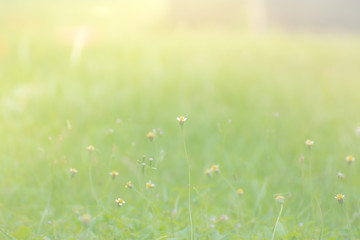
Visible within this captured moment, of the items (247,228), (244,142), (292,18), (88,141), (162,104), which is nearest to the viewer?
(247,228)

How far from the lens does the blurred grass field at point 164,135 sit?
189 centimetres

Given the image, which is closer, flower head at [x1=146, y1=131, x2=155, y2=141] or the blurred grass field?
flower head at [x1=146, y1=131, x2=155, y2=141]

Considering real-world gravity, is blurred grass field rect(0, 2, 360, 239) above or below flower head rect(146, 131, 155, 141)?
below

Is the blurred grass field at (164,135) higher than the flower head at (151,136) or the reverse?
the reverse

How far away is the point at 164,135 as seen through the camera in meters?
3.30

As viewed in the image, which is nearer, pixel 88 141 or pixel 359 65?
pixel 88 141

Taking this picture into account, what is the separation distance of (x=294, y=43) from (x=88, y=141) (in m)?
5.39

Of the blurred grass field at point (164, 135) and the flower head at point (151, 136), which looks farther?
the blurred grass field at point (164, 135)

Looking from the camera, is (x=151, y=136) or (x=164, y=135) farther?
(x=164, y=135)

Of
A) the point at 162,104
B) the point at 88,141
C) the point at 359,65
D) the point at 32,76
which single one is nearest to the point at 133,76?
the point at 162,104

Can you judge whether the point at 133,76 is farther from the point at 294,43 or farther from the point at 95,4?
the point at 294,43

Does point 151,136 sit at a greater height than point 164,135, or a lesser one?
greater

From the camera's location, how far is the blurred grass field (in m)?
1.89

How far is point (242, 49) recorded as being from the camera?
6039mm
